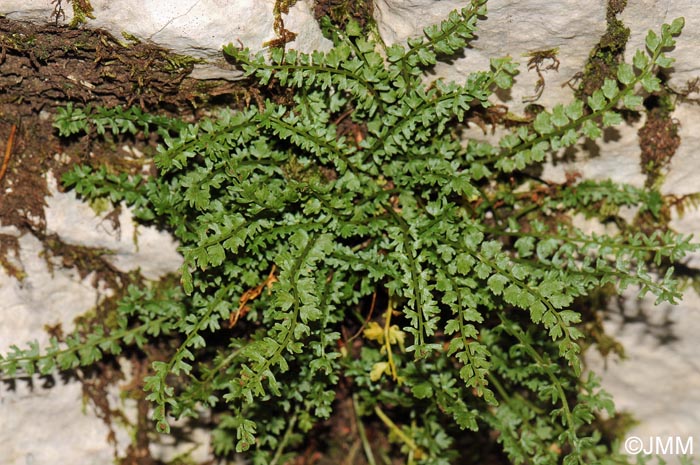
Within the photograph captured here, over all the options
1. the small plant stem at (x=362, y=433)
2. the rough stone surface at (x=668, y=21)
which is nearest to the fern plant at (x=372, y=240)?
the rough stone surface at (x=668, y=21)

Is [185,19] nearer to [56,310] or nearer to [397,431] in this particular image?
[56,310]

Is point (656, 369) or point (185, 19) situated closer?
point (185, 19)

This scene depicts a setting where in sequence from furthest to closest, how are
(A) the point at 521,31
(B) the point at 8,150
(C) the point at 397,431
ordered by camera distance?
(C) the point at 397,431 < (B) the point at 8,150 < (A) the point at 521,31

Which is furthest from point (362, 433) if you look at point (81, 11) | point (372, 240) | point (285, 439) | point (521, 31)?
point (81, 11)

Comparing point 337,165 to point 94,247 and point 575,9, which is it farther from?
point 94,247

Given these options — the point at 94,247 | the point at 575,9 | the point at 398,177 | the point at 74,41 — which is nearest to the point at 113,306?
the point at 94,247

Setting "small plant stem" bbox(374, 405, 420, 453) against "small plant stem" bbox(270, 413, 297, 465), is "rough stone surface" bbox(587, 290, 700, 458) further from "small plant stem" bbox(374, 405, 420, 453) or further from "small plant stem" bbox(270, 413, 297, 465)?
"small plant stem" bbox(270, 413, 297, 465)

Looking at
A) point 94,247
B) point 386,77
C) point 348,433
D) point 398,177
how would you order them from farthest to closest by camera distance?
point 348,433 < point 94,247 < point 398,177 < point 386,77

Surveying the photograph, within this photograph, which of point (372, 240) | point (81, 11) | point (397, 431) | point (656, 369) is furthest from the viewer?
point (656, 369)
